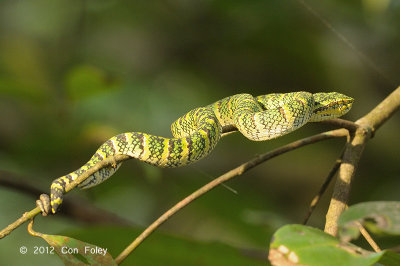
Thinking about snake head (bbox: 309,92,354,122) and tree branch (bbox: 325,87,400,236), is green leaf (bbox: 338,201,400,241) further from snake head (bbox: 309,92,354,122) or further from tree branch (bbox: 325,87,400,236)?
snake head (bbox: 309,92,354,122)

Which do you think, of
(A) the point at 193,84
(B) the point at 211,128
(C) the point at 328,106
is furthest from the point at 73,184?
(A) the point at 193,84

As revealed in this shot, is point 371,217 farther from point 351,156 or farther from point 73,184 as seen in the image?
point 73,184

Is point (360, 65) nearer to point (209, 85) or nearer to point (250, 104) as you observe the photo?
point (209, 85)

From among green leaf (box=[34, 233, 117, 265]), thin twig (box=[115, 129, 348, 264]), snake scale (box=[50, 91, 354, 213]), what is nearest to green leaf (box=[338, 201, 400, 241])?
thin twig (box=[115, 129, 348, 264])

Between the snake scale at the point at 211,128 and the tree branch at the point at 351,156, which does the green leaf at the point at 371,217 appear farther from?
the snake scale at the point at 211,128

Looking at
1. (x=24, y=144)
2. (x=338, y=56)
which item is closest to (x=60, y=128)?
(x=24, y=144)
